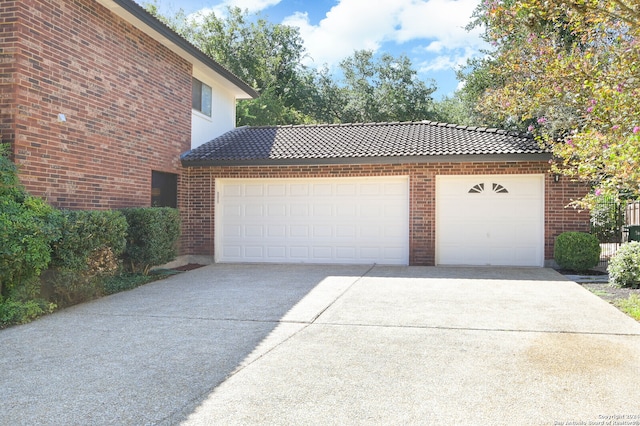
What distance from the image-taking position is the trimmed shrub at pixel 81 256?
6883mm

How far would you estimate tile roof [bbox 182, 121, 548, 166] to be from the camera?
11609 millimetres

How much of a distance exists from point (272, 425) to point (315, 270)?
316 inches

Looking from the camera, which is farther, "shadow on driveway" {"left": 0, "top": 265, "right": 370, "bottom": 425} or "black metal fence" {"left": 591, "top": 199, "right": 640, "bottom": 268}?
"black metal fence" {"left": 591, "top": 199, "right": 640, "bottom": 268}

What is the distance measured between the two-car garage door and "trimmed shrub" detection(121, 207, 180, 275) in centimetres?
285

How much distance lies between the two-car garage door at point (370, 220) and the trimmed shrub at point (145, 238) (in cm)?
285

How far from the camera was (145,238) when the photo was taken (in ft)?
31.6

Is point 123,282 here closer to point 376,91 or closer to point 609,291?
point 609,291

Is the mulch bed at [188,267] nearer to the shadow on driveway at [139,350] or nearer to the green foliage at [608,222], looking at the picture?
the shadow on driveway at [139,350]

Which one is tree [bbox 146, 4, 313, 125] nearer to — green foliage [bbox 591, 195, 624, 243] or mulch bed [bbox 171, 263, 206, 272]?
mulch bed [bbox 171, 263, 206, 272]

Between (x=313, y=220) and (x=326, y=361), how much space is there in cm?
822

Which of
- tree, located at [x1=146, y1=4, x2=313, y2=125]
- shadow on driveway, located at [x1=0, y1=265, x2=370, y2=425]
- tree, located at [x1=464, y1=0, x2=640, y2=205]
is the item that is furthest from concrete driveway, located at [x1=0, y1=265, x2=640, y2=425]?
tree, located at [x1=146, y1=4, x2=313, y2=125]

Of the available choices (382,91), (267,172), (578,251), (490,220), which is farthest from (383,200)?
(382,91)

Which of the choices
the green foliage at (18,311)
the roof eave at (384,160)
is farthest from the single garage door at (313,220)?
the green foliage at (18,311)

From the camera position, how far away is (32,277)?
6488 mm
